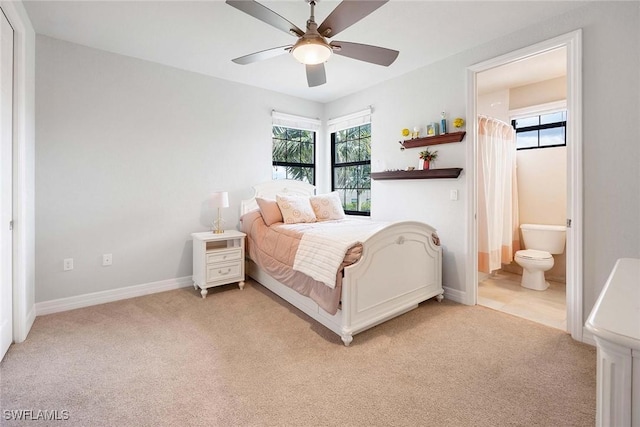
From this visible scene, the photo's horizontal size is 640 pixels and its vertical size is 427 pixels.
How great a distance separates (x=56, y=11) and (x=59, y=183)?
144cm

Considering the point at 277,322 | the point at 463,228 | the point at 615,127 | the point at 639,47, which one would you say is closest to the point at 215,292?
the point at 277,322

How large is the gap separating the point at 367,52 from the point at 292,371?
2237 millimetres

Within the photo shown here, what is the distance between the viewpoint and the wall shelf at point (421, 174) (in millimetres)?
3023

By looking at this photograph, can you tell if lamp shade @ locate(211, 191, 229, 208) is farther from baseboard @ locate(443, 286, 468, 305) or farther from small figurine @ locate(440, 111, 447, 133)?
baseboard @ locate(443, 286, 468, 305)

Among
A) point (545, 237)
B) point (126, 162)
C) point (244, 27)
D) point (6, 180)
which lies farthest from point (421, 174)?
point (6, 180)

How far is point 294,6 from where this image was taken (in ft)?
7.27

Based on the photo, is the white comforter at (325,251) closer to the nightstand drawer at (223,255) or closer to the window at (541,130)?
the nightstand drawer at (223,255)

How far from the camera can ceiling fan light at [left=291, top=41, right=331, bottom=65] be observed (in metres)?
1.85

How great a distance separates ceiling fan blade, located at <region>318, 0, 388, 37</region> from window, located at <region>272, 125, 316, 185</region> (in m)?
2.57

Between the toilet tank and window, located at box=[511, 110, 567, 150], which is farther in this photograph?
window, located at box=[511, 110, 567, 150]

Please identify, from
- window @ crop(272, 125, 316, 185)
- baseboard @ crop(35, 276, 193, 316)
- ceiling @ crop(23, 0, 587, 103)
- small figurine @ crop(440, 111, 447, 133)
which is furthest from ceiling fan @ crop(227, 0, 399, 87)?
baseboard @ crop(35, 276, 193, 316)

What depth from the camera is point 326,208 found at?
12.2 feet

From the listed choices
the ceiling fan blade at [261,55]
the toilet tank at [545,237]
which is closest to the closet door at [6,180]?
the ceiling fan blade at [261,55]

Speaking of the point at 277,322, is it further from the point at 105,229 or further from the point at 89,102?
the point at 89,102
